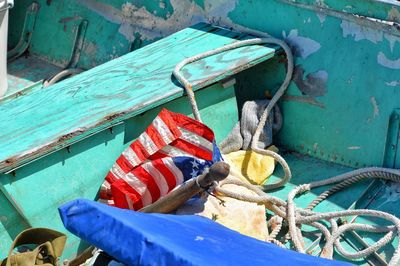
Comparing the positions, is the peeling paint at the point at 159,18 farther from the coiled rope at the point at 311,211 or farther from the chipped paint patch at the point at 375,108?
the chipped paint patch at the point at 375,108

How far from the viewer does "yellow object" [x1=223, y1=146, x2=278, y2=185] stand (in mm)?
4172

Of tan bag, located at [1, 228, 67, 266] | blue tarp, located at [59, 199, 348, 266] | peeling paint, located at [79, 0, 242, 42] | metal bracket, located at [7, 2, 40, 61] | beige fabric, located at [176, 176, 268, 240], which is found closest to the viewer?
blue tarp, located at [59, 199, 348, 266]

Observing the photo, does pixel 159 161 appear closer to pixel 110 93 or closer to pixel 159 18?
pixel 110 93

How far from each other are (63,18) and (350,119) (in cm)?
225

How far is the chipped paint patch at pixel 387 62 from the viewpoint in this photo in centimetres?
402

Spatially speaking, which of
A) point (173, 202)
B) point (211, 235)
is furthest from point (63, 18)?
point (211, 235)

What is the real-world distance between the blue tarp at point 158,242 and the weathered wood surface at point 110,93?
0.82 meters

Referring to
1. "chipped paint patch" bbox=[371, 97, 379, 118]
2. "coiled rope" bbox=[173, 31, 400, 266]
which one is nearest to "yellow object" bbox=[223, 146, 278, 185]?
"coiled rope" bbox=[173, 31, 400, 266]

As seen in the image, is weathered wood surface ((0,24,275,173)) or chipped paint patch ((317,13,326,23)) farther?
chipped paint patch ((317,13,326,23))

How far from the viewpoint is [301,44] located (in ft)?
14.3

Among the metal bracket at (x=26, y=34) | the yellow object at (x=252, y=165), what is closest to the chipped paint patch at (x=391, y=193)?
the yellow object at (x=252, y=165)

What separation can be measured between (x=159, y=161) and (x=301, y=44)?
1016mm

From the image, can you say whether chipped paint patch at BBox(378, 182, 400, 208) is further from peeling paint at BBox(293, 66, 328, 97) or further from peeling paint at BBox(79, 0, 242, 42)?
peeling paint at BBox(79, 0, 242, 42)

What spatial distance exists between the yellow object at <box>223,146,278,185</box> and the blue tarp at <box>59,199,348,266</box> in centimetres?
120
